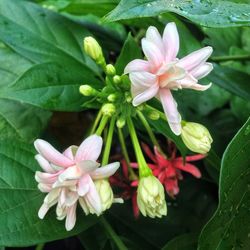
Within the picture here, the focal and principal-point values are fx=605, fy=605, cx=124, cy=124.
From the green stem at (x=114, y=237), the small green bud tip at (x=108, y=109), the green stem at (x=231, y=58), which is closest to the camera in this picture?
the small green bud tip at (x=108, y=109)

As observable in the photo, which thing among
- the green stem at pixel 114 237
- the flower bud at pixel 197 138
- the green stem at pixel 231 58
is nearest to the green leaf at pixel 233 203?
the flower bud at pixel 197 138

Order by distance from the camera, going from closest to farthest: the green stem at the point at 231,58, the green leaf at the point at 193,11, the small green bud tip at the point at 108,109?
the green leaf at the point at 193,11 < the small green bud tip at the point at 108,109 < the green stem at the point at 231,58

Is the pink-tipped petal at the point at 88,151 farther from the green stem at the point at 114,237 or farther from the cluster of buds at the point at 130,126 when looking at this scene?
the green stem at the point at 114,237

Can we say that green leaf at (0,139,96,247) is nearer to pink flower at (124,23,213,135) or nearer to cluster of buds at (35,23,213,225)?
cluster of buds at (35,23,213,225)

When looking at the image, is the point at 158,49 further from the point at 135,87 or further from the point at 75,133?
the point at 75,133

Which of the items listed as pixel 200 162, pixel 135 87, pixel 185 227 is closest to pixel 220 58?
pixel 200 162

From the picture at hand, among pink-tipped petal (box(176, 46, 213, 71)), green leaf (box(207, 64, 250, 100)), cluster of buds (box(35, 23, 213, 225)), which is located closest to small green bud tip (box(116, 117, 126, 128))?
cluster of buds (box(35, 23, 213, 225))

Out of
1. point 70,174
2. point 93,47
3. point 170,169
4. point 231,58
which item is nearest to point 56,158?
point 70,174

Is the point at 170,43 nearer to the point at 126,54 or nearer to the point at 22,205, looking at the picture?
the point at 126,54
